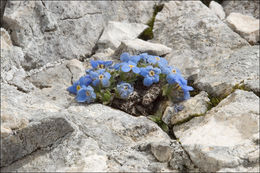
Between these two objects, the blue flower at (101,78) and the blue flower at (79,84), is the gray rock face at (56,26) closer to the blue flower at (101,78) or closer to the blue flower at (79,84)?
the blue flower at (79,84)

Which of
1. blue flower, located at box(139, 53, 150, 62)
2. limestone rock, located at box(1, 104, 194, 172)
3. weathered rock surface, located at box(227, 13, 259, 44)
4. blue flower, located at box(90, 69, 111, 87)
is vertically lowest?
limestone rock, located at box(1, 104, 194, 172)

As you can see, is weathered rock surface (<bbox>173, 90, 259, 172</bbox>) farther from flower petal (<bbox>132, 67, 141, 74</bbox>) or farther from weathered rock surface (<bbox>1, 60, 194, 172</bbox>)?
flower petal (<bbox>132, 67, 141, 74</bbox>)

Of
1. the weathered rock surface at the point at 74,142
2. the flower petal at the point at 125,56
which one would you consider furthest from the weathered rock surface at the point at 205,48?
the weathered rock surface at the point at 74,142

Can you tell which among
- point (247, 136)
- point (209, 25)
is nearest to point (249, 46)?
point (209, 25)

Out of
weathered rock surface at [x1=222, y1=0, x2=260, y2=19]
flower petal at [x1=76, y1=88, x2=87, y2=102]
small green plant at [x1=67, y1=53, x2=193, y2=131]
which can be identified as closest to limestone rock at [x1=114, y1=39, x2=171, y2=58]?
small green plant at [x1=67, y1=53, x2=193, y2=131]

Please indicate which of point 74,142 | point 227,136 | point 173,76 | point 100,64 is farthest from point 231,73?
point 74,142

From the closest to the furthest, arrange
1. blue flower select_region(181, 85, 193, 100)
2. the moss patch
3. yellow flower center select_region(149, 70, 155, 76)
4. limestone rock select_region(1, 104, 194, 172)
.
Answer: limestone rock select_region(1, 104, 194, 172) → blue flower select_region(181, 85, 193, 100) → yellow flower center select_region(149, 70, 155, 76) → the moss patch
